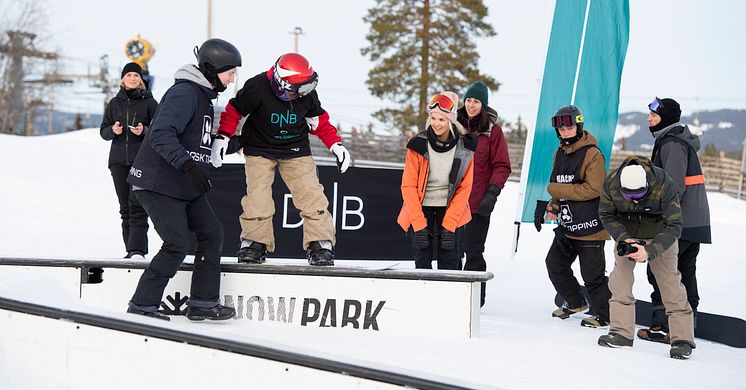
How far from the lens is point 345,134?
36.7 meters

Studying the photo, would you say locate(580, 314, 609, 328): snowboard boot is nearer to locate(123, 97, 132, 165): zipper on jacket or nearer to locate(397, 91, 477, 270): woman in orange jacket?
locate(397, 91, 477, 270): woman in orange jacket

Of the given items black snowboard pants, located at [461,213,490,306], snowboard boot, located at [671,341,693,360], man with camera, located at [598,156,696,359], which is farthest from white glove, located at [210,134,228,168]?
snowboard boot, located at [671,341,693,360]

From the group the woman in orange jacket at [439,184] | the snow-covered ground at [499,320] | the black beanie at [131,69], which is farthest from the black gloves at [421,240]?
the black beanie at [131,69]

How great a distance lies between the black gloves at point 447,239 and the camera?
5930mm

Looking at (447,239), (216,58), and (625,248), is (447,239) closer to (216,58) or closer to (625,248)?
(625,248)

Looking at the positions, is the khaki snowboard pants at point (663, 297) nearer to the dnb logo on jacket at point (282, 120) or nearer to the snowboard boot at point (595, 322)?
the snowboard boot at point (595, 322)

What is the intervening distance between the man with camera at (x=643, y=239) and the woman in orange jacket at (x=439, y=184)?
1034 mm

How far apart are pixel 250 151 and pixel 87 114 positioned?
46.9 m

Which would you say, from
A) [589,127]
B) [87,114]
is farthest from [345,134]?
[589,127]

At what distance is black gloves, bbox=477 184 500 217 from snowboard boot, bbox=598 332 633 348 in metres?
1.36

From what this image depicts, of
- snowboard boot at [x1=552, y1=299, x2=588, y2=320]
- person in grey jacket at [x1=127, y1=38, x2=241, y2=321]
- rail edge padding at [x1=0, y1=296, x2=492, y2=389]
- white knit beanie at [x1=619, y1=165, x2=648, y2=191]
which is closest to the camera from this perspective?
rail edge padding at [x1=0, y1=296, x2=492, y2=389]

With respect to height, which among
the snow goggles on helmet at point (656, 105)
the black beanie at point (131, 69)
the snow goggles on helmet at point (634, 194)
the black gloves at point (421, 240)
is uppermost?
the black beanie at point (131, 69)

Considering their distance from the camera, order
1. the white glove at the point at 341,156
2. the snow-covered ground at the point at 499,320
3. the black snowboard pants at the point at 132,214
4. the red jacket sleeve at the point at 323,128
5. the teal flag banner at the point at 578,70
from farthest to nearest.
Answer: the teal flag banner at the point at 578,70
the black snowboard pants at the point at 132,214
the white glove at the point at 341,156
the red jacket sleeve at the point at 323,128
the snow-covered ground at the point at 499,320

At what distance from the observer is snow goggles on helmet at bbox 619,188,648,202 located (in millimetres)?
5234
